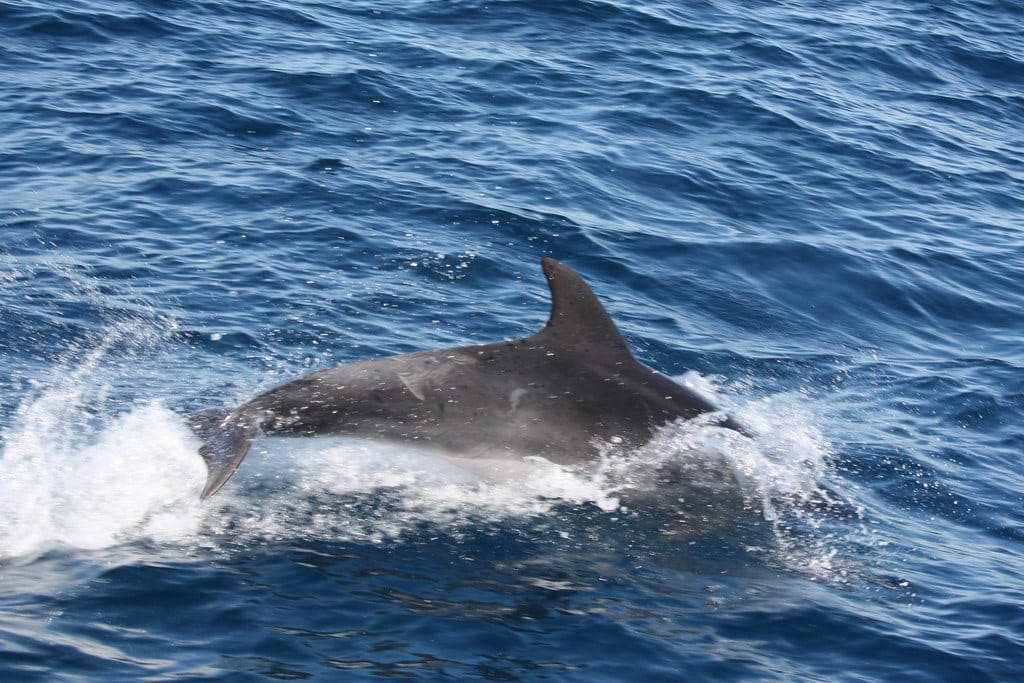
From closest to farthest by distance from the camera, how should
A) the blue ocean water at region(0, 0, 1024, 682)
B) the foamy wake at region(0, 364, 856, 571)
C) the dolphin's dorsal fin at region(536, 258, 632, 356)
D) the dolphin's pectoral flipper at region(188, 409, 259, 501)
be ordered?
the blue ocean water at region(0, 0, 1024, 682) → the dolphin's pectoral flipper at region(188, 409, 259, 501) → the foamy wake at region(0, 364, 856, 571) → the dolphin's dorsal fin at region(536, 258, 632, 356)

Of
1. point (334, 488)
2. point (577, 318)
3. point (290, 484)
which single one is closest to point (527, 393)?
point (577, 318)

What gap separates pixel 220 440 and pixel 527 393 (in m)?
2.69

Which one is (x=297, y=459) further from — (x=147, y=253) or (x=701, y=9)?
(x=701, y=9)

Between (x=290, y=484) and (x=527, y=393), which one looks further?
(x=290, y=484)

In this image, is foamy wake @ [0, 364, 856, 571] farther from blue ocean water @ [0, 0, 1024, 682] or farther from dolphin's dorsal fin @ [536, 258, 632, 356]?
dolphin's dorsal fin @ [536, 258, 632, 356]

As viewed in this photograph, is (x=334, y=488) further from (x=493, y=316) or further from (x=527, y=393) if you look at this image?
(x=493, y=316)

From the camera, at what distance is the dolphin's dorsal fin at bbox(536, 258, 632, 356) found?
10.6m

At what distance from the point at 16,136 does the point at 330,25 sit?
9.40 meters

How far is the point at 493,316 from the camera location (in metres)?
15.0

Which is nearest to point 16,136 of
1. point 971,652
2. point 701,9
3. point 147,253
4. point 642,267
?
point 147,253

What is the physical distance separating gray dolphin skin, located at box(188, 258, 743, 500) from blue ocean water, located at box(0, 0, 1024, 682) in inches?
13.9

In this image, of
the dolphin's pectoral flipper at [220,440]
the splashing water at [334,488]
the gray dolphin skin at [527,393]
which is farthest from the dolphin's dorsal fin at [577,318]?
the dolphin's pectoral flipper at [220,440]

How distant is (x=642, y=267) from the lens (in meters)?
17.2

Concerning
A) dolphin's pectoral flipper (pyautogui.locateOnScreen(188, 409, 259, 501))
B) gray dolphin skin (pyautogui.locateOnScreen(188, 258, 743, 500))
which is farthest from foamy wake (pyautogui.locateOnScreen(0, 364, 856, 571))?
dolphin's pectoral flipper (pyautogui.locateOnScreen(188, 409, 259, 501))
